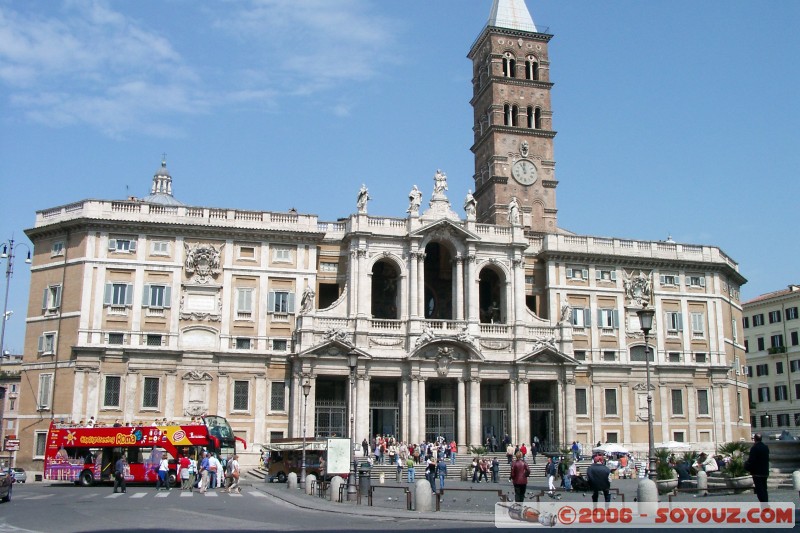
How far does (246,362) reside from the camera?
5662 cm

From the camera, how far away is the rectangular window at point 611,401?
62500 mm

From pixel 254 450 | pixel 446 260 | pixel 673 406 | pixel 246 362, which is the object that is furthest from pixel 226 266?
pixel 673 406

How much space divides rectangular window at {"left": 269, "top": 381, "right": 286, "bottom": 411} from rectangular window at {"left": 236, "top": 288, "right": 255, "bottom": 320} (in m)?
4.79

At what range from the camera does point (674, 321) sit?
65688mm

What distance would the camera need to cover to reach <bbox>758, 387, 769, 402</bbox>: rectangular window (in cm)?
8631

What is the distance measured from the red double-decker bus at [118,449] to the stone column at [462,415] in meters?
17.7

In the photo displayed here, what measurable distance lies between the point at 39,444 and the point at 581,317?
123 feet

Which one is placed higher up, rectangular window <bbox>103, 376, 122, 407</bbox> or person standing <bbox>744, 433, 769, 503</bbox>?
rectangular window <bbox>103, 376, 122, 407</bbox>

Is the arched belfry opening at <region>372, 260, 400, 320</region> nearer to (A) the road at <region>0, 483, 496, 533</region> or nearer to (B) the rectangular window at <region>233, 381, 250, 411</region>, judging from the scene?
(B) the rectangular window at <region>233, 381, 250, 411</region>

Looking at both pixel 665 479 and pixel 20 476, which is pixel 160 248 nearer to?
pixel 20 476

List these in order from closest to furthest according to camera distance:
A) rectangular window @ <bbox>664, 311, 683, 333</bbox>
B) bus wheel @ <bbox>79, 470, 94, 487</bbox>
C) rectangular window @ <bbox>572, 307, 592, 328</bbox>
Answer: bus wheel @ <bbox>79, 470, 94, 487</bbox> → rectangular window @ <bbox>572, 307, 592, 328</bbox> → rectangular window @ <bbox>664, 311, 683, 333</bbox>

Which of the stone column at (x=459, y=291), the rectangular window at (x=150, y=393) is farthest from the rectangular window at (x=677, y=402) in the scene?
the rectangular window at (x=150, y=393)

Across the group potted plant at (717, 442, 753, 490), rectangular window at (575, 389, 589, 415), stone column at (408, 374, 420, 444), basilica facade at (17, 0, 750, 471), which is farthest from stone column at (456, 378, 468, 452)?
potted plant at (717, 442, 753, 490)

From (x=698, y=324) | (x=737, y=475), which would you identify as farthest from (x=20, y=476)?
(x=698, y=324)
